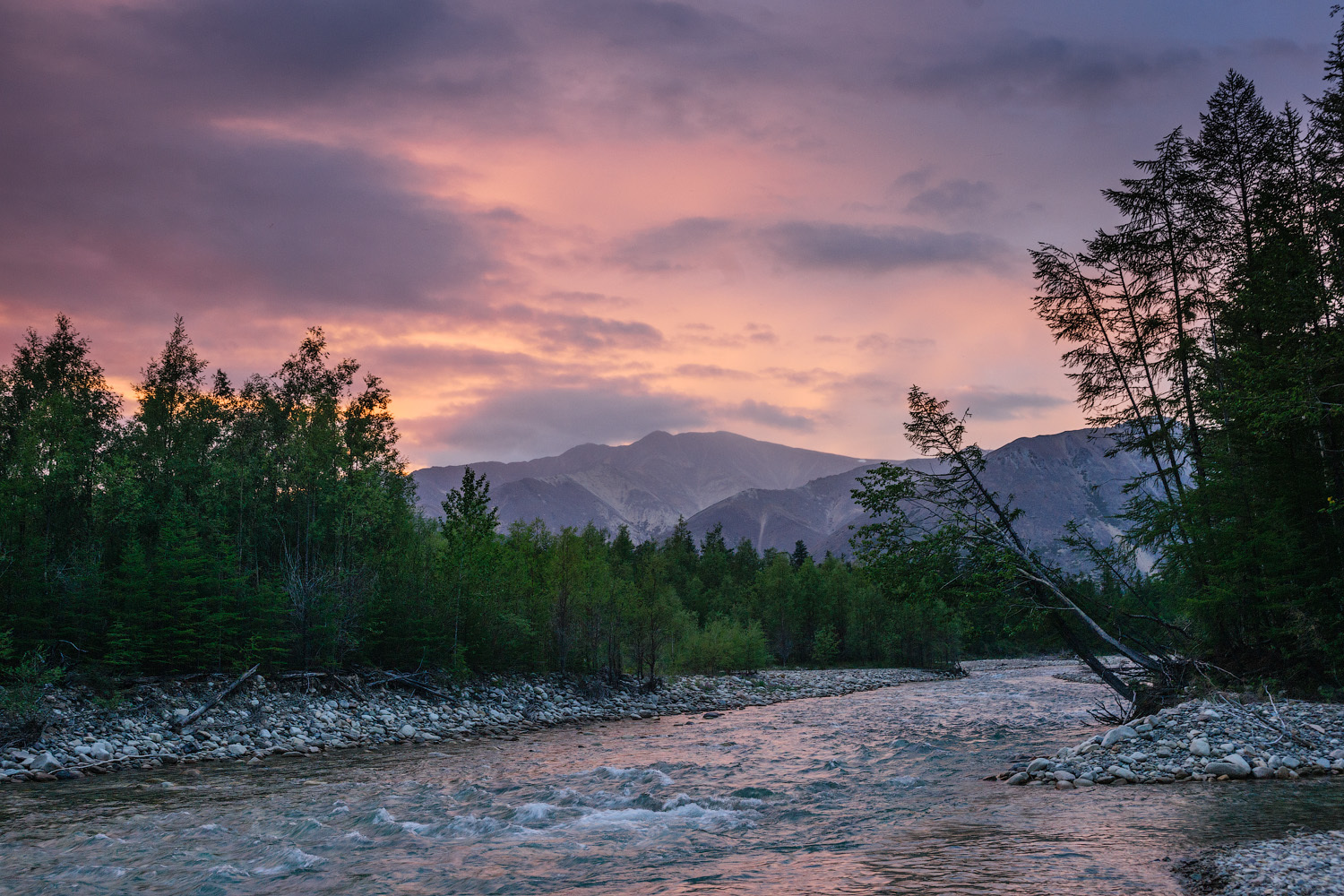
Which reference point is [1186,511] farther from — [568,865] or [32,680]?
[32,680]

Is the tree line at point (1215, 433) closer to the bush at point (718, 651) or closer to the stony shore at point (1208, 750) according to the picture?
the stony shore at point (1208, 750)

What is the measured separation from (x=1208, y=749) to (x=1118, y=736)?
7.58 ft

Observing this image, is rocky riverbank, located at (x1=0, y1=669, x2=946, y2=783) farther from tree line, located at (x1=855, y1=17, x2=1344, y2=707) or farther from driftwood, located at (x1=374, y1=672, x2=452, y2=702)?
tree line, located at (x1=855, y1=17, x2=1344, y2=707)

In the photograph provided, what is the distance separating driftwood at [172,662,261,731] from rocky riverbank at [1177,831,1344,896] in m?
30.6

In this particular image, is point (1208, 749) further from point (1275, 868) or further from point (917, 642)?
point (917, 642)

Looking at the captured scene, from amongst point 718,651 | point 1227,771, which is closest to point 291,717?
point 1227,771

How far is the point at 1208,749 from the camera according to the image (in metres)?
18.0

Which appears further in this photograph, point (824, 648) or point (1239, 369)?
point (824, 648)

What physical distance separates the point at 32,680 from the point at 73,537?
1247 cm

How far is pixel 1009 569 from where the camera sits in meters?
24.4

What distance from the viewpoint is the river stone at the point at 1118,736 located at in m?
19.8

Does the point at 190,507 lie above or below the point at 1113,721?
above

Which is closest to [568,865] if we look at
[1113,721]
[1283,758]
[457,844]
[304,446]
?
[457,844]

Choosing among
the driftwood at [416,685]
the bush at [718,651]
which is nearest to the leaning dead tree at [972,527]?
the driftwood at [416,685]
